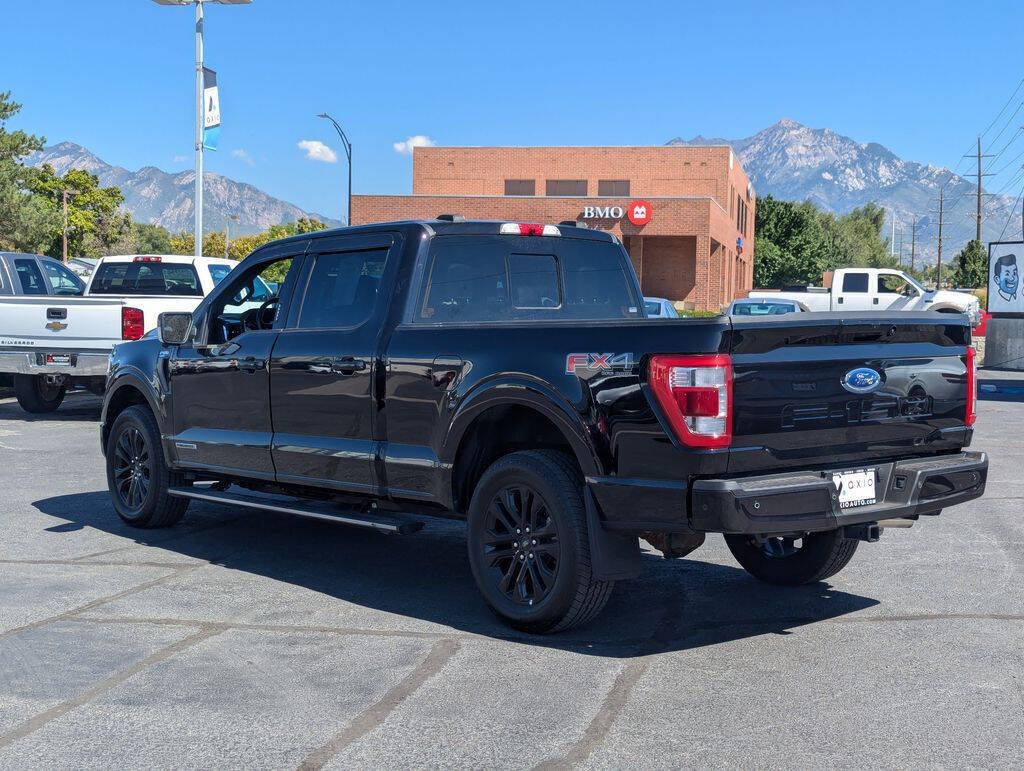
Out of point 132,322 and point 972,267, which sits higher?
point 972,267

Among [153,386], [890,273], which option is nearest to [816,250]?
[890,273]

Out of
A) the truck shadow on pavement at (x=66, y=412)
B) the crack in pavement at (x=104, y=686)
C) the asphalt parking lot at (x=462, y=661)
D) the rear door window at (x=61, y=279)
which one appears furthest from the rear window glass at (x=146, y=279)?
the crack in pavement at (x=104, y=686)

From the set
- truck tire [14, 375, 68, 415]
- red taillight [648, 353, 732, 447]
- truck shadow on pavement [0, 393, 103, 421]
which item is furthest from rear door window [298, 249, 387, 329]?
truck tire [14, 375, 68, 415]

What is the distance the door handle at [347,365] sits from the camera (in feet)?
21.7

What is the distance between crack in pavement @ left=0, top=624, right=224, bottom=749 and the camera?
14.8ft

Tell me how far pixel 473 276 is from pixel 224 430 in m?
2.06

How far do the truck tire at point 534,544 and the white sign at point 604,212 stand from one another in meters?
47.5

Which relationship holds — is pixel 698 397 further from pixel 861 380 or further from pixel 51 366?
pixel 51 366

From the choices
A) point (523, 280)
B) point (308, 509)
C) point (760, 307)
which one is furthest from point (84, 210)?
point (523, 280)

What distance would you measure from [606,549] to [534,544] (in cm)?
46

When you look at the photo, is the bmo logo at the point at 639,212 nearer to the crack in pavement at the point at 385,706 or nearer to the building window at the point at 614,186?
the building window at the point at 614,186

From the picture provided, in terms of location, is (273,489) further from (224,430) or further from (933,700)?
(933,700)

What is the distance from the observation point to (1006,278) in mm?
26547

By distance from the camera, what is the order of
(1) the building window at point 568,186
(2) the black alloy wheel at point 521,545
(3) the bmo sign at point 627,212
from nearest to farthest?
(2) the black alloy wheel at point 521,545 < (3) the bmo sign at point 627,212 < (1) the building window at point 568,186
